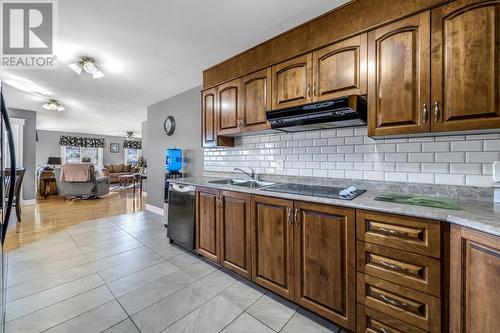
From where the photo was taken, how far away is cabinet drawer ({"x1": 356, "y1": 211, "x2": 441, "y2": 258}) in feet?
3.56

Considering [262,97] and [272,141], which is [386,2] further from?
[272,141]

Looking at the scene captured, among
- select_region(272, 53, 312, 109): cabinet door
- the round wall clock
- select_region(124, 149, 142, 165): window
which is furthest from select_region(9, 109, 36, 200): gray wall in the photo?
select_region(272, 53, 312, 109): cabinet door

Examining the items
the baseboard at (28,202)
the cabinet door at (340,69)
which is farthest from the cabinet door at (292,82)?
the baseboard at (28,202)

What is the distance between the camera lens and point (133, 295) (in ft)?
5.89

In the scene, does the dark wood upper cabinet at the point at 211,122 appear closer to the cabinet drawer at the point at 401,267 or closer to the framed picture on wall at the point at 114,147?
the cabinet drawer at the point at 401,267

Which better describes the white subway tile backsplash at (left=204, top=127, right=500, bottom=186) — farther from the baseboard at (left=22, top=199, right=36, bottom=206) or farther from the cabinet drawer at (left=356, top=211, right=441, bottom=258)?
the baseboard at (left=22, top=199, right=36, bottom=206)

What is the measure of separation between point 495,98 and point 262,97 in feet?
5.43

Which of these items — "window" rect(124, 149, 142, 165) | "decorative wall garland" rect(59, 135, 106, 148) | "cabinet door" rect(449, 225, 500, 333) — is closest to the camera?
"cabinet door" rect(449, 225, 500, 333)

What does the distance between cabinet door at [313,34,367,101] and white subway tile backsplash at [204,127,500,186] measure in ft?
1.35

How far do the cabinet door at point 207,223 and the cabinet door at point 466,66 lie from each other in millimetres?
1920

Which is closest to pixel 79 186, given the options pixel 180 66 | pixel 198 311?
pixel 180 66

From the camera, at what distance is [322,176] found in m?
2.10

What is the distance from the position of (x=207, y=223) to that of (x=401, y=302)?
174cm

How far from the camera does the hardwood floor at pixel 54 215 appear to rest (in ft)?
10.3
